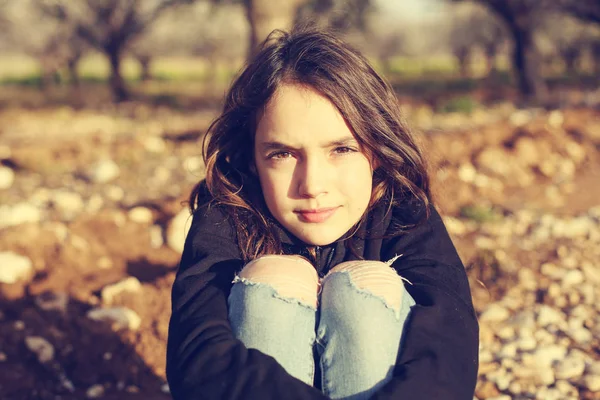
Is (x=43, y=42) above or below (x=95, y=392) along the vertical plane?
below

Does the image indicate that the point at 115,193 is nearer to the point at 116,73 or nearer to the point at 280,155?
the point at 280,155

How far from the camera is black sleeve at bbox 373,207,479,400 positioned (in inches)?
58.1

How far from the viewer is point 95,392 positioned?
243cm

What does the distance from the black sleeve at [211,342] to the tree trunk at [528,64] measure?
11262mm

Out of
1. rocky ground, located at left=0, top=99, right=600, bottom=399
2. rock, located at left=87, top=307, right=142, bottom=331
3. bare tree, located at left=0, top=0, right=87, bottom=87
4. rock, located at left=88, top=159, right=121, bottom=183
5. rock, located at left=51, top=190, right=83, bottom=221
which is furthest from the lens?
bare tree, located at left=0, top=0, right=87, bottom=87

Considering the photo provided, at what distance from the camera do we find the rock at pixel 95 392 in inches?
94.8

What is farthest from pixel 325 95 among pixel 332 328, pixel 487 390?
pixel 487 390

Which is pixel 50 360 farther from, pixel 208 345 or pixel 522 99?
pixel 522 99

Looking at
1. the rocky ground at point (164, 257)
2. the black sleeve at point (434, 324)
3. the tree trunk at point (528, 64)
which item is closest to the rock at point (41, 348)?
the rocky ground at point (164, 257)

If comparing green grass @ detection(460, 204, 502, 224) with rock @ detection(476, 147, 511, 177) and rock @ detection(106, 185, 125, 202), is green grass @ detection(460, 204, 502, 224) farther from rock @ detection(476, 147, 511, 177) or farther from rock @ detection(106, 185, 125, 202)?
Answer: rock @ detection(106, 185, 125, 202)

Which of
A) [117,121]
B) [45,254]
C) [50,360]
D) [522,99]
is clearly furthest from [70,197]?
[522,99]

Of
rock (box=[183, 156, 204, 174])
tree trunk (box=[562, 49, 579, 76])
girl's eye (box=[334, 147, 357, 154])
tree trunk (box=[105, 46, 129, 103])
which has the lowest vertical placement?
tree trunk (box=[562, 49, 579, 76])

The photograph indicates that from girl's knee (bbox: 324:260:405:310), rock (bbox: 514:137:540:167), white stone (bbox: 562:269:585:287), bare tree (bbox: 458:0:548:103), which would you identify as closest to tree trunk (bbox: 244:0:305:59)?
rock (bbox: 514:137:540:167)

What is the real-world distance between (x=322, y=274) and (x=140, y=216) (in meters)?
2.43
